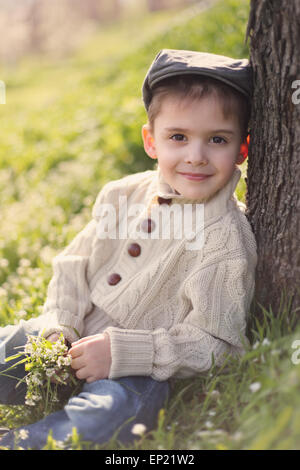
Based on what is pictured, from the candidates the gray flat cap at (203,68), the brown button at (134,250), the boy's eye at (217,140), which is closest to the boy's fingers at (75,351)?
the brown button at (134,250)

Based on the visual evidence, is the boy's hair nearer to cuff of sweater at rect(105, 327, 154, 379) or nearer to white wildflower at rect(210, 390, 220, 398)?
cuff of sweater at rect(105, 327, 154, 379)

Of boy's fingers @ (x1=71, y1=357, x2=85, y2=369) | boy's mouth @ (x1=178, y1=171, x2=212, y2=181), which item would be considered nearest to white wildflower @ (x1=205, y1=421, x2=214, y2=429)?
boy's fingers @ (x1=71, y1=357, x2=85, y2=369)

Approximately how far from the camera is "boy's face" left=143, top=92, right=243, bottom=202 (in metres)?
2.35

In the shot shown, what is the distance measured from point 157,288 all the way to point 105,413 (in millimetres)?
654

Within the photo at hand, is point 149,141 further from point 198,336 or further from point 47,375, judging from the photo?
point 47,375

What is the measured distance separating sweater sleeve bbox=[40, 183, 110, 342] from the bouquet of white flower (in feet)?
0.52

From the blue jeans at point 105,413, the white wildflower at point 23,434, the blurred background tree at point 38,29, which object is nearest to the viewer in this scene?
the blue jeans at point 105,413

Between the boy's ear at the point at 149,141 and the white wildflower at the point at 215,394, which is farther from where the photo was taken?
the boy's ear at the point at 149,141

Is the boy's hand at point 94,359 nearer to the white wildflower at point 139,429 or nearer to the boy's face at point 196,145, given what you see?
the white wildflower at point 139,429

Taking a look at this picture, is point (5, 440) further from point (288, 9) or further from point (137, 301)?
point (288, 9)

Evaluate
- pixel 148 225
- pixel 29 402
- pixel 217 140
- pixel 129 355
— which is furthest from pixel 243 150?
pixel 29 402

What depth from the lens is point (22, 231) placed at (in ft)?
15.5

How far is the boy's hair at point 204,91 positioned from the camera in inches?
91.6
